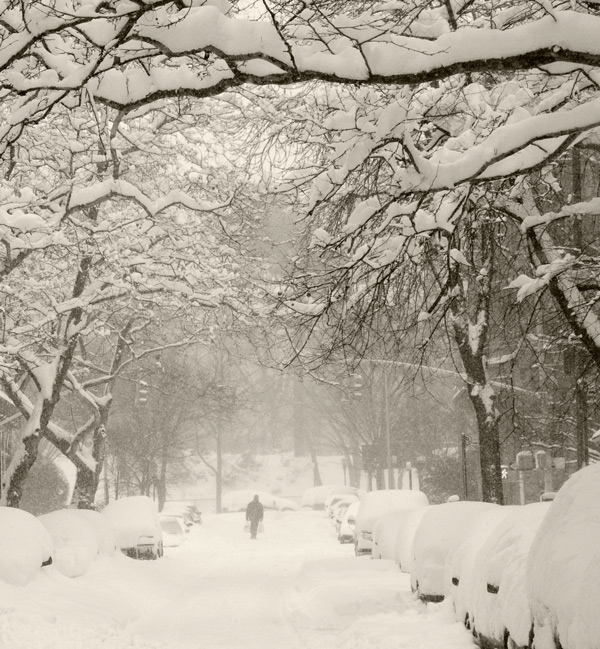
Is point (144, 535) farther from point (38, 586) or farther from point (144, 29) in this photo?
point (144, 29)

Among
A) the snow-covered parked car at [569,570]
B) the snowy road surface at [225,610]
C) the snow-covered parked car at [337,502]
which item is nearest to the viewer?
the snow-covered parked car at [569,570]

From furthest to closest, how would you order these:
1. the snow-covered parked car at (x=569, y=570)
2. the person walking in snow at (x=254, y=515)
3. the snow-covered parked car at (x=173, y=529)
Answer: the person walking in snow at (x=254, y=515) → the snow-covered parked car at (x=173, y=529) → the snow-covered parked car at (x=569, y=570)

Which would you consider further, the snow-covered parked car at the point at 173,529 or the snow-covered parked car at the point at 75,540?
the snow-covered parked car at the point at 173,529

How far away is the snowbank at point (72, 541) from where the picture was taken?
14.2 meters

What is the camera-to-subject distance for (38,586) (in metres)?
11.6

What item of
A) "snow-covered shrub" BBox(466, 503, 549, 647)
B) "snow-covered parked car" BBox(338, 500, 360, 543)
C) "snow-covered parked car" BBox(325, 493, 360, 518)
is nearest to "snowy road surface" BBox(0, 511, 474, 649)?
"snow-covered shrub" BBox(466, 503, 549, 647)

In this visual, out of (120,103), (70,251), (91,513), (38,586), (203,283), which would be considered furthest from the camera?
(91,513)

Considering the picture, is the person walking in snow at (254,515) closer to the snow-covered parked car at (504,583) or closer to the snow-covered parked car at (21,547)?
the snow-covered parked car at (21,547)

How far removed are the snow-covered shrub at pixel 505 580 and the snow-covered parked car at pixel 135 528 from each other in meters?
13.3

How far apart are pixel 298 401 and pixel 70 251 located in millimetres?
50525

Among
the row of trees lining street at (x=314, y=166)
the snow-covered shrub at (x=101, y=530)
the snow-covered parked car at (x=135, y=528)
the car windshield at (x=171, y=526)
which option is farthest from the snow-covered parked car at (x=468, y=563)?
the car windshield at (x=171, y=526)

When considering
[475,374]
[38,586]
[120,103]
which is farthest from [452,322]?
[120,103]

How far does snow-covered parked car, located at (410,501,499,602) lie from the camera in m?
11.6

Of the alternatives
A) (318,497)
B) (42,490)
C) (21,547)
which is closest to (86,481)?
(21,547)
